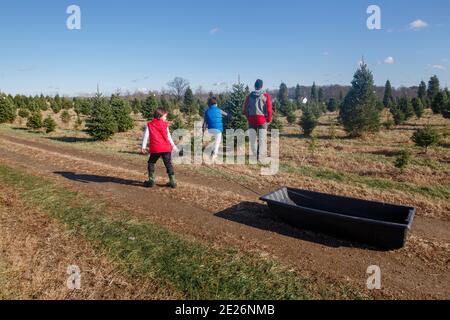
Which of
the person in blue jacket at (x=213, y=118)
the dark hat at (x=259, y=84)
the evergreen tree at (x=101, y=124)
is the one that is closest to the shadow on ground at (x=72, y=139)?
the evergreen tree at (x=101, y=124)

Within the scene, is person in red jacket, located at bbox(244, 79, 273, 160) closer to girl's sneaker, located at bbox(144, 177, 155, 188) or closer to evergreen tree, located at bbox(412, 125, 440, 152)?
girl's sneaker, located at bbox(144, 177, 155, 188)

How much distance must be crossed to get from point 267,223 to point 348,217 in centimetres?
159

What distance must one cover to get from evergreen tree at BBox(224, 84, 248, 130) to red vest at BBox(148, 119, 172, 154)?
29.2 feet

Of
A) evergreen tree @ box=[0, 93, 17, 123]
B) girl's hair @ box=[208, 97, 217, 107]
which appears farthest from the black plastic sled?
evergreen tree @ box=[0, 93, 17, 123]

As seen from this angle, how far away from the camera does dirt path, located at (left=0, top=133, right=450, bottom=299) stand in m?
4.21

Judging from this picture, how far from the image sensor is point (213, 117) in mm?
10406

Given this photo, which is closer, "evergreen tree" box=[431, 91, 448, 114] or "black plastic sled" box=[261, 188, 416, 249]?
"black plastic sled" box=[261, 188, 416, 249]

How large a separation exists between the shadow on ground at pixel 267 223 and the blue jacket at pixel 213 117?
4192 millimetres

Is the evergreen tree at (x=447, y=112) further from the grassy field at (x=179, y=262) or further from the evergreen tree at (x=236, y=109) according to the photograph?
the grassy field at (x=179, y=262)

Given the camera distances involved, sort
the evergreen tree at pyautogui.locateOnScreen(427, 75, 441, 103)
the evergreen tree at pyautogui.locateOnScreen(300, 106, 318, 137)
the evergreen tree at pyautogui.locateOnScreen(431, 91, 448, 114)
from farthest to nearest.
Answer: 1. the evergreen tree at pyautogui.locateOnScreen(427, 75, 441, 103)
2. the evergreen tree at pyautogui.locateOnScreen(431, 91, 448, 114)
3. the evergreen tree at pyautogui.locateOnScreen(300, 106, 318, 137)

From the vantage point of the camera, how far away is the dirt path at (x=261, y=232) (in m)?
4.21

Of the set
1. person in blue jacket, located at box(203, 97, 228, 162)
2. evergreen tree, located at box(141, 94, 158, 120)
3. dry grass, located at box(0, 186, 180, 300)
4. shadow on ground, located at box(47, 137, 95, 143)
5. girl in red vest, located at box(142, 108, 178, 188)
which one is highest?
evergreen tree, located at box(141, 94, 158, 120)

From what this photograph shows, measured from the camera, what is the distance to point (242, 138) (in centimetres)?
1513
